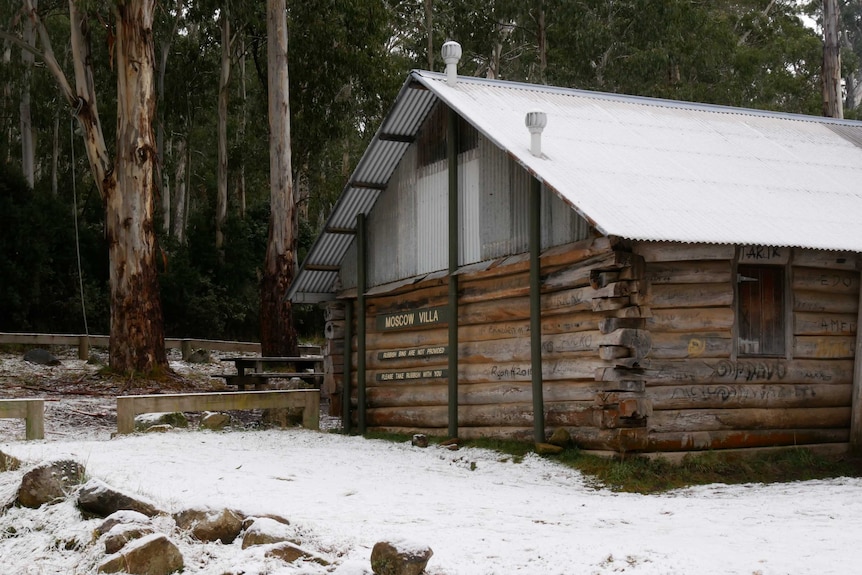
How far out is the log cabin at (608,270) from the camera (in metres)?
12.2

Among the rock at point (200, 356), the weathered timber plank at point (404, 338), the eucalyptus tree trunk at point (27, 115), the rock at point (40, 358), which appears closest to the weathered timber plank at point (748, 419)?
the weathered timber plank at point (404, 338)

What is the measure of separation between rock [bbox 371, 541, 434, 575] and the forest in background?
79.9 feet

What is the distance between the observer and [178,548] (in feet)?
25.2

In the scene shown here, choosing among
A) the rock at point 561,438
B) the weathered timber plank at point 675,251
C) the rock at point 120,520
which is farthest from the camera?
the rock at point 561,438

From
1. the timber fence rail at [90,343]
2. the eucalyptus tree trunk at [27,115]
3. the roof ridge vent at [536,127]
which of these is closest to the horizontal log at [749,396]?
the roof ridge vent at [536,127]

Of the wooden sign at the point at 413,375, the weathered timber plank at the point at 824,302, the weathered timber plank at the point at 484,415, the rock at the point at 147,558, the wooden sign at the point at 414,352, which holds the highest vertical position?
the weathered timber plank at the point at 824,302

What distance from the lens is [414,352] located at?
53.3 feet

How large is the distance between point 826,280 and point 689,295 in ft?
6.95

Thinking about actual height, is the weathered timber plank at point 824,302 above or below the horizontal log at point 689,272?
below

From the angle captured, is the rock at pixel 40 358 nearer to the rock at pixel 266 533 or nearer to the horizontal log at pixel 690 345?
the horizontal log at pixel 690 345

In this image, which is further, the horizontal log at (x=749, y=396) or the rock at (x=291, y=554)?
the horizontal log at (x=749, y=396)

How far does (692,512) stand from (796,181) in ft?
21.2

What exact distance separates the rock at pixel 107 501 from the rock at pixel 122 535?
470 mm

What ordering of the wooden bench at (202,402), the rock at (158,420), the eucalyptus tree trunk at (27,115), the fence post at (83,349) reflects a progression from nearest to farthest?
the wooden bench at (202,402) → the rock at (158,420) → the fence post at (83,349) → the eucalyptus tree trunk at (27,115)
